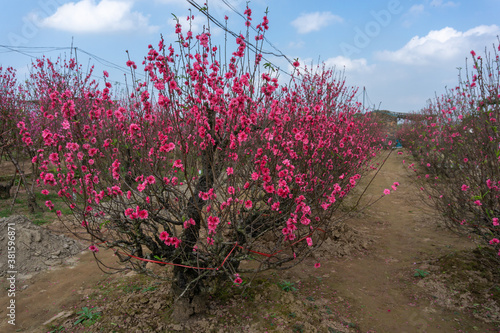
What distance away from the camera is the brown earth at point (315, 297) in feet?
11.6

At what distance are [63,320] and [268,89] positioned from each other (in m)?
3.95

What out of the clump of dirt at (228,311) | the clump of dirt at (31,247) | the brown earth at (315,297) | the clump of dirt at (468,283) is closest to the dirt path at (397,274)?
the brown earth at (315,297)

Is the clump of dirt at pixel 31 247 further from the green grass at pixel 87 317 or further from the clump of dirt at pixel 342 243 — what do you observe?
the clump of dirt at pixel 342 243

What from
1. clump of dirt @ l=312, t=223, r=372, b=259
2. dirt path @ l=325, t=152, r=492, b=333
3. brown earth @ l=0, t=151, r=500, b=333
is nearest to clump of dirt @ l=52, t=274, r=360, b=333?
brown earth @ l=0, t=151, r=500, b=333

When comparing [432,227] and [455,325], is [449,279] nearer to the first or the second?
[455,325]

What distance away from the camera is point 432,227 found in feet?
24.3

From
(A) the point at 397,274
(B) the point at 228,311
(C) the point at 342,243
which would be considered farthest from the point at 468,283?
(B) the point at 228,311

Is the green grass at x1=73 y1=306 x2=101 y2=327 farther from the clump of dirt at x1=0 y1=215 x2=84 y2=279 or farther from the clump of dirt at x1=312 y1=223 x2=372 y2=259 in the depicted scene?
the clump of dirt at x1=312 y1=223 x2=372 y2=259

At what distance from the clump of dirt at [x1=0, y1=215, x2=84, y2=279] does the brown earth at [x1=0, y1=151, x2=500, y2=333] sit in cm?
26

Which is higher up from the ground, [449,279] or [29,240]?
[29,240]

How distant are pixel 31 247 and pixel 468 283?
309 inches

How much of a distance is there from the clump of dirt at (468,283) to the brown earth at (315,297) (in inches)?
0.5

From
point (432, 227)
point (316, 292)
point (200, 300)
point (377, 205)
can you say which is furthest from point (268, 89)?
point (377, 205)

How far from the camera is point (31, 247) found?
5.60 m
